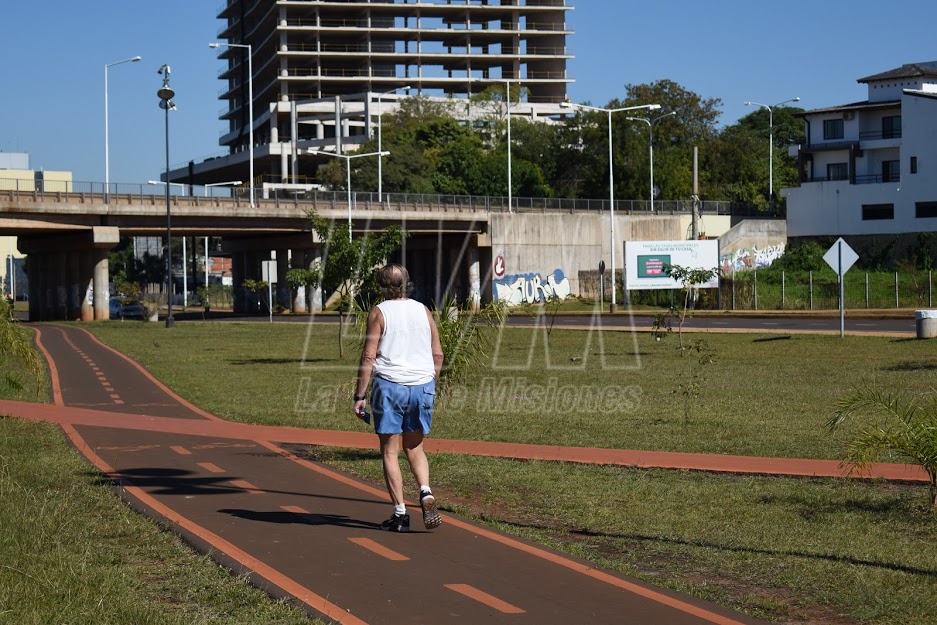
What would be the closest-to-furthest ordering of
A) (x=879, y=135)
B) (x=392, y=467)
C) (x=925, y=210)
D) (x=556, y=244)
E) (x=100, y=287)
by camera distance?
(x=392, y=467) → (x=100, y=287) → (x=925, y=210) → (x=879, y=135) → (x=556, y=244)

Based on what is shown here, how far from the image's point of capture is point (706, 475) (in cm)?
1208

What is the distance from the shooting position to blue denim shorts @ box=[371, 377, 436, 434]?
9.16m

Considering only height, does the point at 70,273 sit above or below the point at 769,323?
above

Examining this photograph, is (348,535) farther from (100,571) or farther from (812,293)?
(812,293)

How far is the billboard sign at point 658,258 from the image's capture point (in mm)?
59562

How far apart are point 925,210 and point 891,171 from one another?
13.2ft

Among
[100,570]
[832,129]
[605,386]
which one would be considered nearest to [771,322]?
[605,386]

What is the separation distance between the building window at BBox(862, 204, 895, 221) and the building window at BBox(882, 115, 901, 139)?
15.8 ft

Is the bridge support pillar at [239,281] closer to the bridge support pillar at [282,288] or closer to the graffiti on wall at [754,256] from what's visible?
the bridge support pillar at [282,288]

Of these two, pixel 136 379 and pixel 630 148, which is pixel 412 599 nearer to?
pixel 136 379

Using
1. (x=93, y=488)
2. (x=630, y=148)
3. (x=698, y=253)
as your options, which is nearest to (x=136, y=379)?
(x=93, y=488)

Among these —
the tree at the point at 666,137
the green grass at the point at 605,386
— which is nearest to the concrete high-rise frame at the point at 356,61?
the tree at the point at 666,137

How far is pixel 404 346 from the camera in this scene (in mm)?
9227

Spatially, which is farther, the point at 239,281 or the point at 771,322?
the point at 239,281
